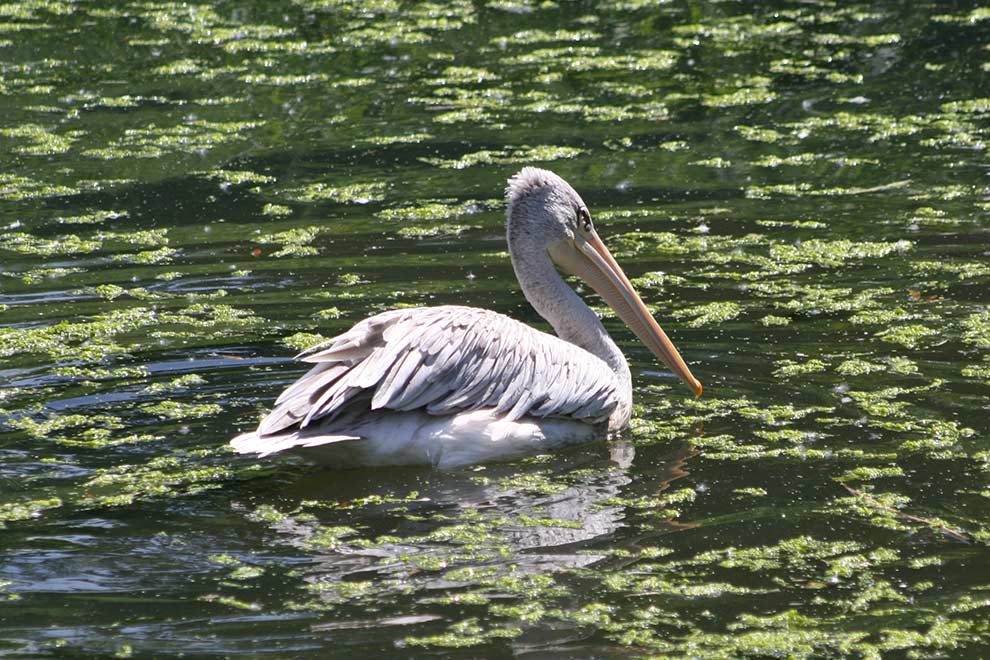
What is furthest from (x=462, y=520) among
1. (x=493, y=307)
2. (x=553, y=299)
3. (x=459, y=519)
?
(x=493, y=307)

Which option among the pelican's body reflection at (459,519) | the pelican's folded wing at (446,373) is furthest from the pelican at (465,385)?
the pelican's body reflection at (459,519)

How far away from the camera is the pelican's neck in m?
5.58

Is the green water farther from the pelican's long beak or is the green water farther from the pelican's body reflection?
the pelican's long beak

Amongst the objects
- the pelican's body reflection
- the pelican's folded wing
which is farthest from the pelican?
the pelican's body reflection

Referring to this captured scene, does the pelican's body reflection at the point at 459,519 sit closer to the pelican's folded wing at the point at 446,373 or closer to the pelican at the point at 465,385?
the pelican at the point at 465,385

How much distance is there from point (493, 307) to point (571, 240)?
875 mm

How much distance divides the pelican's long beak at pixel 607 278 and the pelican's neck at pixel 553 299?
0.10 m

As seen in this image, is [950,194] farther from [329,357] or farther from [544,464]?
[329,357]

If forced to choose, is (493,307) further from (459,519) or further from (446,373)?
(459,519)

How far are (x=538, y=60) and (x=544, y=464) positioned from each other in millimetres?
5515

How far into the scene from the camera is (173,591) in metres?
3.85

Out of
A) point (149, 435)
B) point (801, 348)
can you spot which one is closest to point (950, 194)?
point (801, 348)

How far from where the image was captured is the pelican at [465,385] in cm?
473

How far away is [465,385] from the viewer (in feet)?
16.3
